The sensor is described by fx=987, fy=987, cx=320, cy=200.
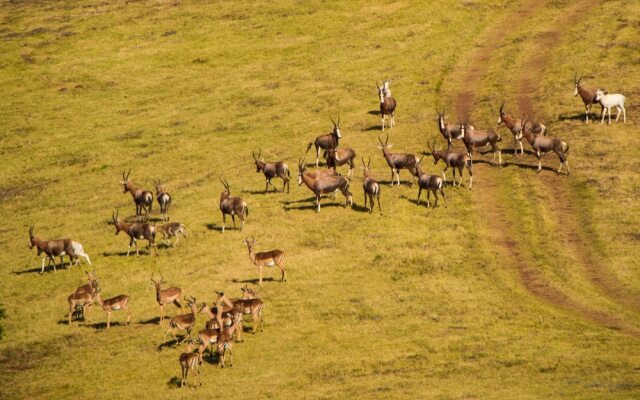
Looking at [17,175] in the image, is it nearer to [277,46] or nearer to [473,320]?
[277,46]

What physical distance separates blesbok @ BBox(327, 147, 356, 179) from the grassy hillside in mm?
2212

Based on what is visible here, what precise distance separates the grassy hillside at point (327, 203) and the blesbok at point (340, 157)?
7.26 feet

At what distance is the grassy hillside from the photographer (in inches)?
1414

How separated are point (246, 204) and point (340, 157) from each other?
858 cm

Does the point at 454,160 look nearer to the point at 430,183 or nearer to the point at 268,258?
the point at 430,183

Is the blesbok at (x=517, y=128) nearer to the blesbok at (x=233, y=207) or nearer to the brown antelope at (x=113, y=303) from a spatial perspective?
the blesbok at (x=233, y=207)

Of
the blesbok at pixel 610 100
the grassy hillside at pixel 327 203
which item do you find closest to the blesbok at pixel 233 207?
the grassy hillside at pixel 327 203

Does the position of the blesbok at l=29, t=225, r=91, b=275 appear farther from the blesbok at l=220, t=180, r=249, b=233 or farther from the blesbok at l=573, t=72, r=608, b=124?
the blesbok at l=573, t=72, r=608, b=124

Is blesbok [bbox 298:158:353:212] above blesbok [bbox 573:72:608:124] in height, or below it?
below

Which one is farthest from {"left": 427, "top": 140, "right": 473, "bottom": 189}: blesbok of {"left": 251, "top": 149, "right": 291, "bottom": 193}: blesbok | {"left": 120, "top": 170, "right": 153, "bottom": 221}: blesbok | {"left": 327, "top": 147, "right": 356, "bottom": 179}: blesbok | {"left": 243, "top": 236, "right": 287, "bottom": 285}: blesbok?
{"left": 120, "top": 170, "right": 153, "bottom": 221}: blesbok

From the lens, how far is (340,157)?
5678 centimetres

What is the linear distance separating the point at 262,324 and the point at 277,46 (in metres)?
53.2

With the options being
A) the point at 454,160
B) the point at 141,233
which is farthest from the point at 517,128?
the point at 141,233

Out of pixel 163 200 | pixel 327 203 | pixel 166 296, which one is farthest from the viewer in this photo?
pixel 327 203
